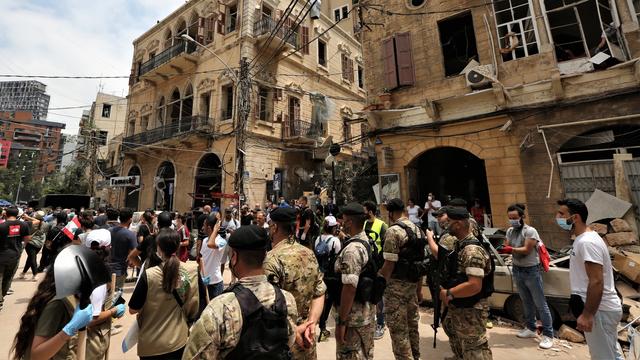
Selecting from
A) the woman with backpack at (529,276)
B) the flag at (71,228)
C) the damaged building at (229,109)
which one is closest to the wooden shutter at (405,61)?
the damaged building at (229,109)

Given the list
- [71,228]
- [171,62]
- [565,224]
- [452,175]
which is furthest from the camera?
[171,62]

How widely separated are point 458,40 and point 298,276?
41.3 ft

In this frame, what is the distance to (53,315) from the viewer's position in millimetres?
1700

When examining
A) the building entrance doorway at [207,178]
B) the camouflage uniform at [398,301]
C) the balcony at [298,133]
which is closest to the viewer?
the camouflage uniform at [398,301]

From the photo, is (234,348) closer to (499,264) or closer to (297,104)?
(499,264)

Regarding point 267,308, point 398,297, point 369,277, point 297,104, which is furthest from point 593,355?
point 297,104

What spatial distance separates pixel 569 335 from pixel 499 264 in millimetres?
1320

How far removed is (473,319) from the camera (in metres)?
2.84

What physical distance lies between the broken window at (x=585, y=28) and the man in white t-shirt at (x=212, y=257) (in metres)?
10.5

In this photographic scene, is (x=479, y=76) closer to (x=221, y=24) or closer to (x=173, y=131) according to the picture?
(x=221, y=24)

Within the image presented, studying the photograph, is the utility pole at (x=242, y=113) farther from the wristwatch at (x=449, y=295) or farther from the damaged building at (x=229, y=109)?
the wristwatch at (x=449, y=295)

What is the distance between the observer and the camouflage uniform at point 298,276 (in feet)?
7.38

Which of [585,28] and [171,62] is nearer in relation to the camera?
[585,28]

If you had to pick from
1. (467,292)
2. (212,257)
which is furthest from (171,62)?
(467,292)
